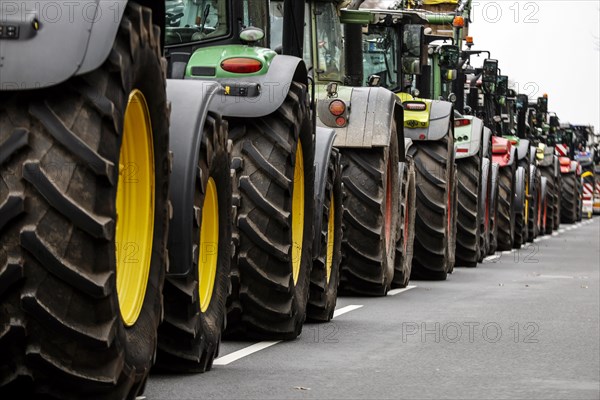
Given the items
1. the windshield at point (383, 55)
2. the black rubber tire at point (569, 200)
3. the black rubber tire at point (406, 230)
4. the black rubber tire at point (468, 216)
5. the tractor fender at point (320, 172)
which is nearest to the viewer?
the tractor fender at point (320, 172)

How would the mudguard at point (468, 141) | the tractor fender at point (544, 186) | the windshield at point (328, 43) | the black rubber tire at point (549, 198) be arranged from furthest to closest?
the black rubber tire at point (549, 198), the tractor fender at point (544, 186), the mudguard at point (468, 141), the windshield at point (328, 43)

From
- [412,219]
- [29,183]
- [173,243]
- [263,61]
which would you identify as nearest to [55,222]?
[29,183]

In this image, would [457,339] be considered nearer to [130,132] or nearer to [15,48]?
[130,132]

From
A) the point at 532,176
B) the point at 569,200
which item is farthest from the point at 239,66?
the point at 569,200

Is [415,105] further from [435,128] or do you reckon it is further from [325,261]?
[325,261]

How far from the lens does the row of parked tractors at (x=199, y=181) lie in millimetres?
5617

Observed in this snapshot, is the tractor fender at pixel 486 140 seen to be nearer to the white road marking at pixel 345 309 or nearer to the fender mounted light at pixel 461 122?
the fender mounted light at pixel 461 122

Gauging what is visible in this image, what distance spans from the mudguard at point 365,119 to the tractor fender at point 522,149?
46.5 ft

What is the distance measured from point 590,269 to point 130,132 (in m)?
14.3

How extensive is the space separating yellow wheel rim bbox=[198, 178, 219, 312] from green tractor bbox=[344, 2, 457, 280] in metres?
8.09

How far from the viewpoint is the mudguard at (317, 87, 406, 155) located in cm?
1404

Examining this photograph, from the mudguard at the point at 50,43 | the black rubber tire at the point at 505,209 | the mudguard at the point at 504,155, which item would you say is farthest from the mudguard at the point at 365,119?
the black rubber tire at the point at 505,209

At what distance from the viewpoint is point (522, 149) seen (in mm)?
28484

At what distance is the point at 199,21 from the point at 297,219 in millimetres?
1460
